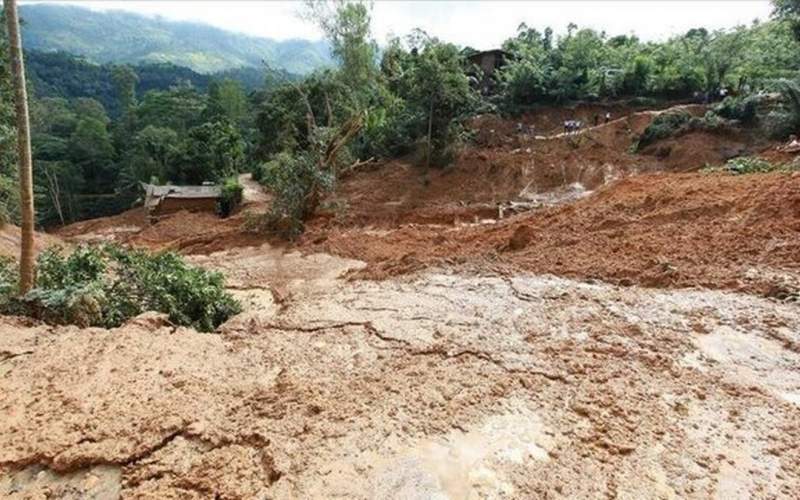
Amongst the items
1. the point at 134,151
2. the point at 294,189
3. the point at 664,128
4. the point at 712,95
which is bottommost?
the point at 134,151

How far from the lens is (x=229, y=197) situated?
858 inches

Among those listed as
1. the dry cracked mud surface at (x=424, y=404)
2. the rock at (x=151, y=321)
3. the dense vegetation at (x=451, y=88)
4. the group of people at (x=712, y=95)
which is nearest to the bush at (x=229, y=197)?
the dense vegetation at (x=451, y=88)

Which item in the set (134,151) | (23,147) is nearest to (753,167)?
(23,147)

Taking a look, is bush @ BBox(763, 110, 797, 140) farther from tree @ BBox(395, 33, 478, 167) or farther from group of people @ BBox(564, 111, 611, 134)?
tree @ BBox(395, 33, 478, 167)

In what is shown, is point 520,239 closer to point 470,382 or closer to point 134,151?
point 470,382

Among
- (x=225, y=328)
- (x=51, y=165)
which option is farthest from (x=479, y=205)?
(x=51, y=165)

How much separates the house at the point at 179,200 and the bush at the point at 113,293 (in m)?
14.8

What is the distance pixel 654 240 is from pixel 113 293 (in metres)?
7.28

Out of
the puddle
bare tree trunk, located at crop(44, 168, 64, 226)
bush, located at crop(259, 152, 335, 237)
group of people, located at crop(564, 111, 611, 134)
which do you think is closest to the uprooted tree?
bush, located at crop(259, 152, 335, 237)

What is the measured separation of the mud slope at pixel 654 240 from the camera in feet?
19.3

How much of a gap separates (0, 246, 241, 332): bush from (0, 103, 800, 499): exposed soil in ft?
1.88

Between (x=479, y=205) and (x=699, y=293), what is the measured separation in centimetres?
937

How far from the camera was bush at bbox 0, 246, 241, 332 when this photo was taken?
5.84 metres

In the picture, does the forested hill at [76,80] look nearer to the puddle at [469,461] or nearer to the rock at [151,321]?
the rock at [151,321]
